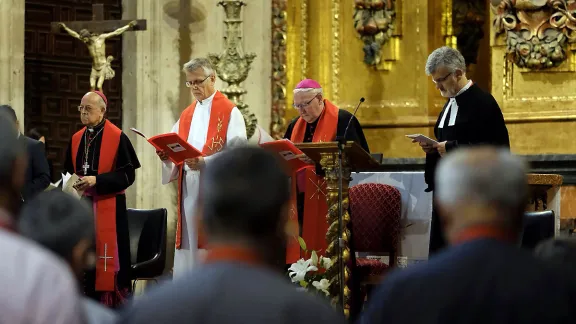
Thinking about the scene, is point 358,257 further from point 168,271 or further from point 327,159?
point 168,271

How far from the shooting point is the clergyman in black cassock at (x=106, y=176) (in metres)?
7.84

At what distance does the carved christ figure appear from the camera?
31.3 ft

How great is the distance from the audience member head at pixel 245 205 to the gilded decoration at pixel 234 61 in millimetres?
7364

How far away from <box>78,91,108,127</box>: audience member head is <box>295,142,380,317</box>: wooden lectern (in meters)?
1.86

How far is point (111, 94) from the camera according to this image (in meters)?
10.3

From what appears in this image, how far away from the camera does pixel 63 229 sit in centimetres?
264

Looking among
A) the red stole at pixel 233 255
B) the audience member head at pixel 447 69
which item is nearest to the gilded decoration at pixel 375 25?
the audience member head at pixel 447 69

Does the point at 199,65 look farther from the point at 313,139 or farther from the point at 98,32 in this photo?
the point at 98,32

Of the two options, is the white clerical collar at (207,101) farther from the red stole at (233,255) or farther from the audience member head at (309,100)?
the red stole at (233,255)

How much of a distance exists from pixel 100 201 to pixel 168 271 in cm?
209

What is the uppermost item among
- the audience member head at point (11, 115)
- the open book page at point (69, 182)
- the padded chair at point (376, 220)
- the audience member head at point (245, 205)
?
the audience member head at point (11, 115)

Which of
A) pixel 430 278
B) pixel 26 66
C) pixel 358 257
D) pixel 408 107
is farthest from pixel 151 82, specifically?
pixel 430 278

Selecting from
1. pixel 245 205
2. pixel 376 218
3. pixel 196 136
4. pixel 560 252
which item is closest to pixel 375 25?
pixel 196 136

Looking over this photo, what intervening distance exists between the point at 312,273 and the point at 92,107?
228 centimetres
